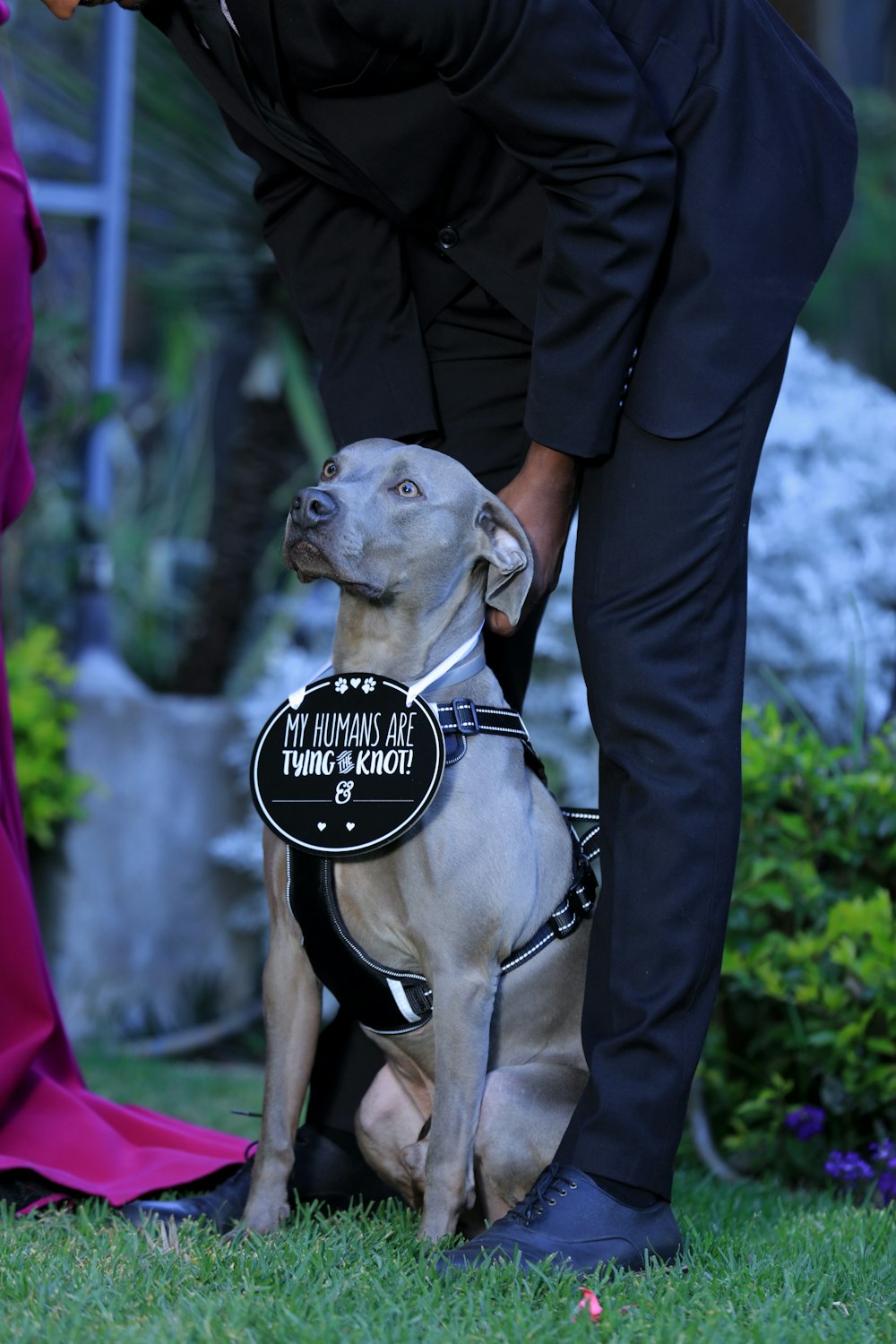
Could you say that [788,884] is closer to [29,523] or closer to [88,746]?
A: [88,746]

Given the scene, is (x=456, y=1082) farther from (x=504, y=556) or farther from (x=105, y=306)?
(x=105, y=306)

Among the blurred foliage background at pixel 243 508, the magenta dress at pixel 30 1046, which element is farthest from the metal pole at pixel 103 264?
the magenta dress at pixel 30 1046

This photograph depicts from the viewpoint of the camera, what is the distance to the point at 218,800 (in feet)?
19.3

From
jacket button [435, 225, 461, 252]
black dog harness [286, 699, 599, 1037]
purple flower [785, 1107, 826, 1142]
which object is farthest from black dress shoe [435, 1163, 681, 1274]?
jacket button [435, 225, 461, 252]

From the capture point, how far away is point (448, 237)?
2.76 meters

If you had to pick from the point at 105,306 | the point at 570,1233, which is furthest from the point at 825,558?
the point at 570,1233

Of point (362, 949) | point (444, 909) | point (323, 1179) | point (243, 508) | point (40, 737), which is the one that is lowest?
point (323, 1179)

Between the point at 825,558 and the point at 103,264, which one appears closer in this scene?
the point at 825,558

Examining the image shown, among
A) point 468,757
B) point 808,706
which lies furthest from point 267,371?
point 468,757

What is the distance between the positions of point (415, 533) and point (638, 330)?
518mm

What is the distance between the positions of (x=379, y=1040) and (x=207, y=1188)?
60 centimetres

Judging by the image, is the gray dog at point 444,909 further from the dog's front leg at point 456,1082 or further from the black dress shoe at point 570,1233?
the black dress shoe at point 570,1233

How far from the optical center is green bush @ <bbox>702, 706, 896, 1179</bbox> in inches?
136

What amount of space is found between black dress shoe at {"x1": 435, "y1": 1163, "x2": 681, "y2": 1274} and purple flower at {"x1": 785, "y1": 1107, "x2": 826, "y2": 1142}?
1.09 metres
